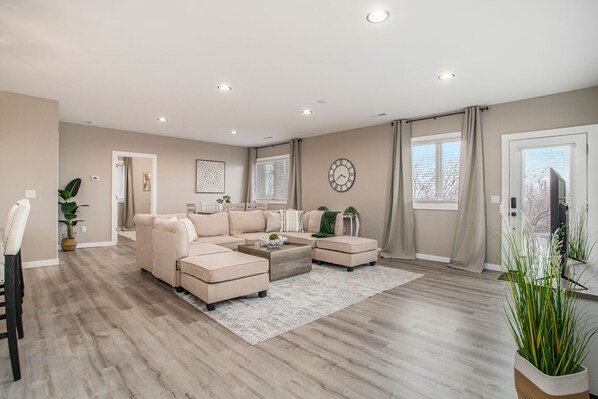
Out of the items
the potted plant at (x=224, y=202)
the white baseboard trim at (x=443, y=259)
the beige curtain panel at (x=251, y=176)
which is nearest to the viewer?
the white baseboard trim at (x=443, y=259)

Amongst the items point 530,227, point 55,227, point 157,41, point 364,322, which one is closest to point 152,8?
point 157,41

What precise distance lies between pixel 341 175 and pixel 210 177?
385cm

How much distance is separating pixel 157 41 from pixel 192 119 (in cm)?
316

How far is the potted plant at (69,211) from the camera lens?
5.92m

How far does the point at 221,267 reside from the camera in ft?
10.3

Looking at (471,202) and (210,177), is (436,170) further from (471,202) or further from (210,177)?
(210,177)

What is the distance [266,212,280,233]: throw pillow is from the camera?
5996 millimetres

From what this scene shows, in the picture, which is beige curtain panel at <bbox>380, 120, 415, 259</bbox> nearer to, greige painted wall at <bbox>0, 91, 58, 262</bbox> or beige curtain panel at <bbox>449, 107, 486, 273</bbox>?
beige curtain panel at <bbox>449, 107, 486, 273</bbox>

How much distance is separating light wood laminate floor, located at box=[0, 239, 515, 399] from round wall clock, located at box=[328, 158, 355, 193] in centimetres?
349

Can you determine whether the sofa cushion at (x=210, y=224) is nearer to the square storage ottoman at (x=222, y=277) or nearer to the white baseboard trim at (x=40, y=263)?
the square storage ottoman at (x=222, y=277)

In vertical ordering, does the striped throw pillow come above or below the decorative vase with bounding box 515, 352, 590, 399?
above

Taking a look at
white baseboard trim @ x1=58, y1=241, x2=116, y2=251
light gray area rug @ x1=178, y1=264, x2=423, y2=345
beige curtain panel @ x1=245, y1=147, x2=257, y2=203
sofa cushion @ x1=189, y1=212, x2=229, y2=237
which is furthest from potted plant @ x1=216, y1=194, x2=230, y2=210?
light gray area rug @ x1=178, y1=264, x2=423, y2=345

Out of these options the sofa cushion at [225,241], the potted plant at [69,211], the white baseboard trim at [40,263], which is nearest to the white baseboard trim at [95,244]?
the potted plant at [69,211]

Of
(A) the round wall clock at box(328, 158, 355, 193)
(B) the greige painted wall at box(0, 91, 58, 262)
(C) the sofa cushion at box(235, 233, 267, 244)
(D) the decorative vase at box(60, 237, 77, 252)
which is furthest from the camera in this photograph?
(A) the round wall clock at box(328, 158, 355, 193)
